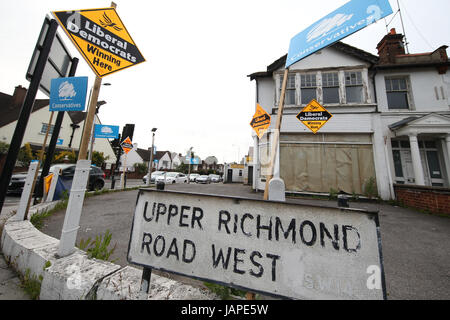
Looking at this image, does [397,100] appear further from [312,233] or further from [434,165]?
[312,233]

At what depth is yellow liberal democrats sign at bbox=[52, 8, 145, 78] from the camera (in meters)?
2.00

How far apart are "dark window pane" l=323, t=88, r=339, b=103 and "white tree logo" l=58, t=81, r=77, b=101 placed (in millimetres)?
10521

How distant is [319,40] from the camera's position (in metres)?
2.03

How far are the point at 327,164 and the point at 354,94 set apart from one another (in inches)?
167

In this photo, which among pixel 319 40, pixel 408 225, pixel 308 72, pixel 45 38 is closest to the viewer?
pixel 319 40

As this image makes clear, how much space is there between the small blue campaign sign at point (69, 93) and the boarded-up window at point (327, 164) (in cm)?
830

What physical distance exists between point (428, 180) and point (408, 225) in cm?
667

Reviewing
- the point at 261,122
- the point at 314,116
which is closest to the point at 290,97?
the point at 314,116

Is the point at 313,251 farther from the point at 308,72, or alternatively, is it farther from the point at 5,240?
the point at 308,72

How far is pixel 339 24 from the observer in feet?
6.11

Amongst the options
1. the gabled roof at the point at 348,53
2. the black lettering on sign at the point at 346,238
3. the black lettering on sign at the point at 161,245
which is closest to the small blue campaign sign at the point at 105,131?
the gabled roof at the point at 348,53

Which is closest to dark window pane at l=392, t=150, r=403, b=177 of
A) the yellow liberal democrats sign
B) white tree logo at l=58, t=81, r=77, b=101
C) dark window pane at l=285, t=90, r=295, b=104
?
dark window pane at l=285, t=90, r=295, b=104

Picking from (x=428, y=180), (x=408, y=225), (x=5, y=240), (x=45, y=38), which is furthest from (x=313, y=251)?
(x=428, y=180)
